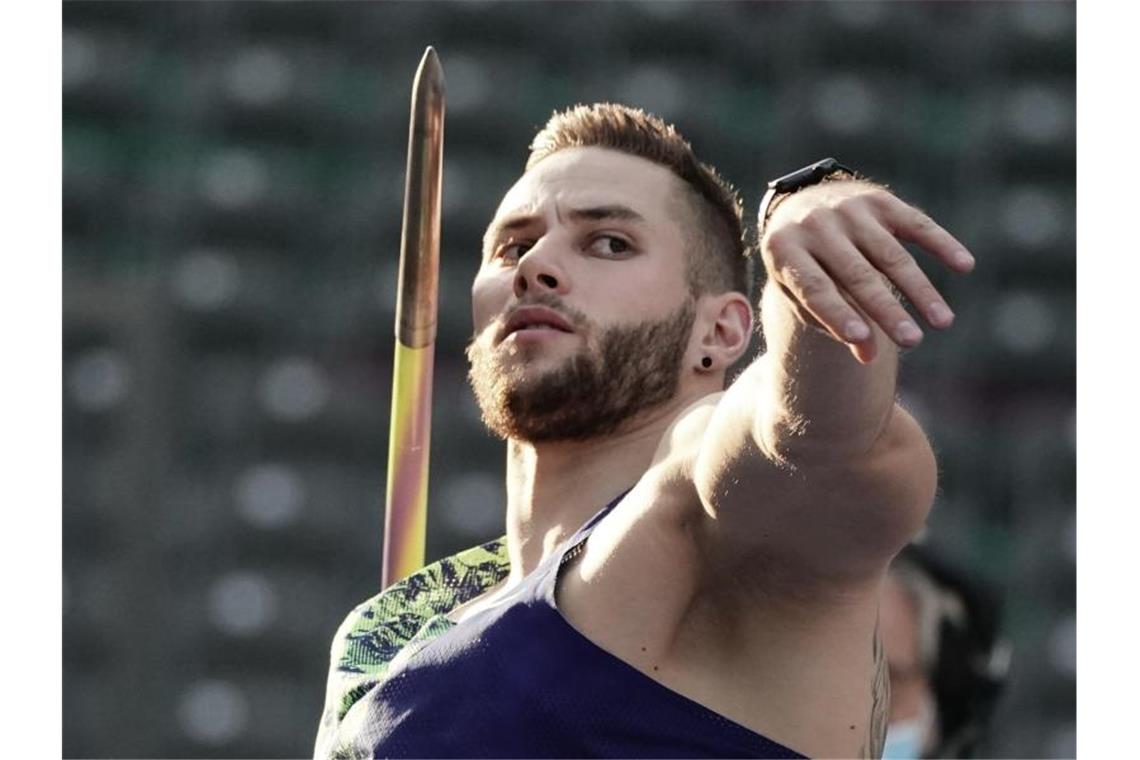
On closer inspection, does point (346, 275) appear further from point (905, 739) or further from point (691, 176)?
point (691, 176)

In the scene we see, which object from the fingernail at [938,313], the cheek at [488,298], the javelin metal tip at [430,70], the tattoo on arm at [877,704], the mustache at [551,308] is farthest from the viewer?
the javelin metal tip at [430,70]

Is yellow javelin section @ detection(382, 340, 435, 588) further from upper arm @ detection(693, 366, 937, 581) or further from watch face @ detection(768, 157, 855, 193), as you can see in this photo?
watch face @ detection(768, 157, 855, 193)

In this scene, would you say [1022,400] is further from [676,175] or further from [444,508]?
[676,175]

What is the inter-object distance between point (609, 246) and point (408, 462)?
789mm

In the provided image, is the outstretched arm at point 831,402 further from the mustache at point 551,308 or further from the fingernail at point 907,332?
the mustache at point 551,308

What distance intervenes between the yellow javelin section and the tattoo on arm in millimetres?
1318

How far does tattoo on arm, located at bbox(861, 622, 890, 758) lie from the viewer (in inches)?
129

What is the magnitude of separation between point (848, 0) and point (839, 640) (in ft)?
52.8

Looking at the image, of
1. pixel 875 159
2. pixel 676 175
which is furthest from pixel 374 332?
pixel 676 175

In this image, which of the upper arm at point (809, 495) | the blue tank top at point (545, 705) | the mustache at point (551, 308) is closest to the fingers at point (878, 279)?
the upper arm at point (809, 495)

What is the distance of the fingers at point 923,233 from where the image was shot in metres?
2.36

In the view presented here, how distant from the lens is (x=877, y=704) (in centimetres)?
330

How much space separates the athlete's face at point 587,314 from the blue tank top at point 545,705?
65cm

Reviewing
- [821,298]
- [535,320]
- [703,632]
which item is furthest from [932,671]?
[821,298]
